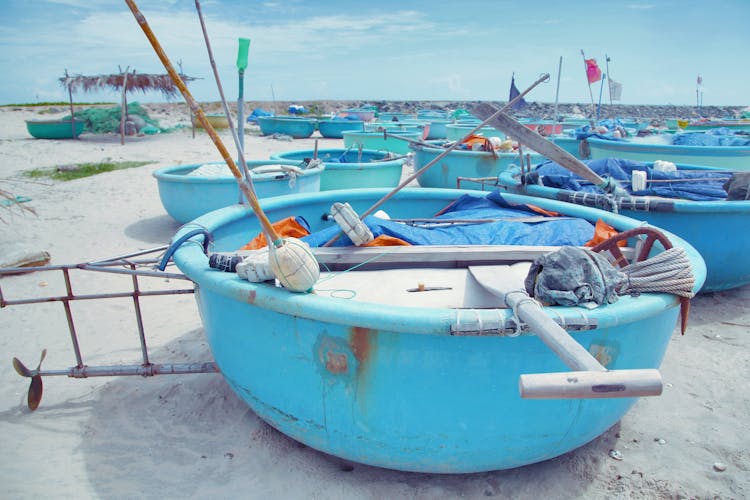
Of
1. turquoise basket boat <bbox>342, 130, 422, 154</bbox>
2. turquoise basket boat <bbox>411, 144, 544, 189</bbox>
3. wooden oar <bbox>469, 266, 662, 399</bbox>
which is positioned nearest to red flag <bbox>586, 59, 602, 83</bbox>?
turquoise basket boat <bbox>342, 130, 422, 154</bbox>

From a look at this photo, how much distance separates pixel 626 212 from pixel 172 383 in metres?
3.22

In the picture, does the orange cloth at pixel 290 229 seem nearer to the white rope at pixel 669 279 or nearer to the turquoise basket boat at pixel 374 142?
the white rope at pixel 669 279

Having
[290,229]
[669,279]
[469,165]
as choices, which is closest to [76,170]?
[469,165]

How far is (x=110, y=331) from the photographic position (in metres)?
3.45

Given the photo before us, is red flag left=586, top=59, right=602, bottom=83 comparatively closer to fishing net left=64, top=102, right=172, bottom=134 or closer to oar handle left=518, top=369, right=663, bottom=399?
oar handle left=518, top=369, right=663, bottom=399

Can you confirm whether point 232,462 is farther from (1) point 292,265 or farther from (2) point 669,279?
(2) point 669,279

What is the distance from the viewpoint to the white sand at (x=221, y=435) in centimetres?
204

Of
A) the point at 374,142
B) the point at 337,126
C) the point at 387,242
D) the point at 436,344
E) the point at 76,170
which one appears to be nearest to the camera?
the point at 436,344

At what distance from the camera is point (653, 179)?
4520mm

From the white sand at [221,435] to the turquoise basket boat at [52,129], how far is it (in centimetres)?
1375

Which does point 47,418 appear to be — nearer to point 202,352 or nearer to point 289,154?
point 202,352

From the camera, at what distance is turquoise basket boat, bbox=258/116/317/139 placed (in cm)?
1828

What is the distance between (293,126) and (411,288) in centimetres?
1716

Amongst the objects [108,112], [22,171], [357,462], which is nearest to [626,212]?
[357,462]
